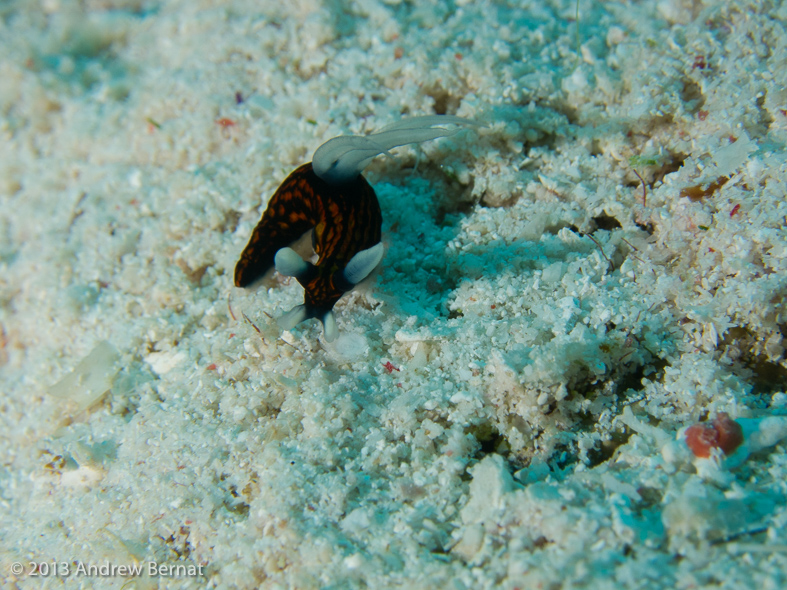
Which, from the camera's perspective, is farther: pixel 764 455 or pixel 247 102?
pixel 247 102

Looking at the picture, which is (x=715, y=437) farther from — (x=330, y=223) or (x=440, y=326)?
(x=330, y=223)

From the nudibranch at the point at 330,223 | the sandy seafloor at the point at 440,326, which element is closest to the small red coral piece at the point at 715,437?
the sandy seafloor at the point at 440,326

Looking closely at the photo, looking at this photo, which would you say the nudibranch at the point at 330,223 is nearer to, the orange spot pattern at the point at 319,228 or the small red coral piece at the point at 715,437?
the orange spot pattern at the point at 319,228

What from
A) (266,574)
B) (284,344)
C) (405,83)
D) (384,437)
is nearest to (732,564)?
(384,437)

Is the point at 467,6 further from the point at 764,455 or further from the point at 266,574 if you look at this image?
the point at 266,574

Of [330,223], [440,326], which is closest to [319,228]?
[330,223]

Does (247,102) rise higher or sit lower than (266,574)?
higher
